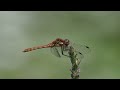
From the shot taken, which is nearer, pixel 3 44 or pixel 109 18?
pixel 3 44

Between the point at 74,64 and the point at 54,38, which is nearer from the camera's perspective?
the point at 74,64

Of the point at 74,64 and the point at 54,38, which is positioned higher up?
the point at 54,38

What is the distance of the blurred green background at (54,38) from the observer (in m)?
7.64

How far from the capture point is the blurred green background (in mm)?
7637

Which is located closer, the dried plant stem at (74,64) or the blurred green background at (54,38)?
the dried plant stem at (74,64)

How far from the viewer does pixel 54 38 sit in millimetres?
9062

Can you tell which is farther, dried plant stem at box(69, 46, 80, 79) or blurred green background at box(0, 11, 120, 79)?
blurred green background at box(0, 11, 120, 79)

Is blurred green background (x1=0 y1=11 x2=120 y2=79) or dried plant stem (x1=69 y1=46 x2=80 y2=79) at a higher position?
blurred green background (x1=0 y1=11 x2=120 y2=79)

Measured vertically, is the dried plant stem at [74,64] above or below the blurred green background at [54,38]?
below

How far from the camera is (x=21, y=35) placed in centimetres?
945

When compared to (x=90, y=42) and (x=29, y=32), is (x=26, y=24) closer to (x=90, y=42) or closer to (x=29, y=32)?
(x=29, y=32)
